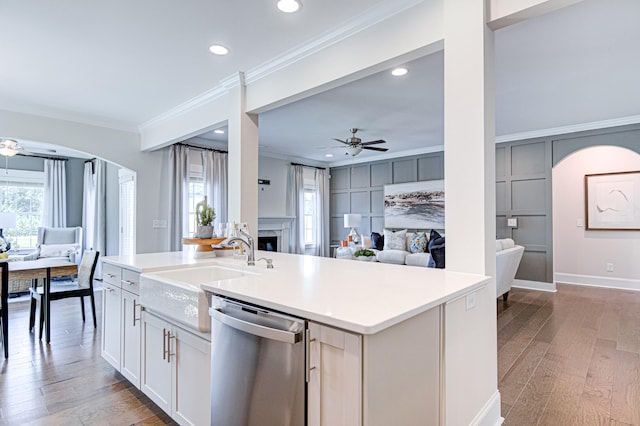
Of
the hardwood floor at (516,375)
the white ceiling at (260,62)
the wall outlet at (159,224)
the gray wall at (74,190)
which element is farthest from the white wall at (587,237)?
the gray wall at (74,190)

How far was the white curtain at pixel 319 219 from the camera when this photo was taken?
8258 mm

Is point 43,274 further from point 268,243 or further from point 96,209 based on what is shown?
point 268,243

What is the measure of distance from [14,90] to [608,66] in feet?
20.4

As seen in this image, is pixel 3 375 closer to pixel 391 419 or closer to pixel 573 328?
pixel 391 419

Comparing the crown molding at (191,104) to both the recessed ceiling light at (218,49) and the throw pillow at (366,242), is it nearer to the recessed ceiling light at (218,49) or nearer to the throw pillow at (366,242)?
the recessed ceiling light at (218,49)

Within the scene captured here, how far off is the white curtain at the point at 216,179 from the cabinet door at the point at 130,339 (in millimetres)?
3614

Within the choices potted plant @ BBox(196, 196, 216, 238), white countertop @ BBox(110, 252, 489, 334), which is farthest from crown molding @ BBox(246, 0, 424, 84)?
white countertop @ BBox(110, 252, 489, 334)

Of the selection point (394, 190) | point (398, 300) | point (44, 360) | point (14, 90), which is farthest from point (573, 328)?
point (14, 90)

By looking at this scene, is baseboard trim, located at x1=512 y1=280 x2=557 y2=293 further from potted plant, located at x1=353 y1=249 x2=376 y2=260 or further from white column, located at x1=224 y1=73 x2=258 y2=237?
white column, located at x1=224 y1=73 x2=258 y2=237

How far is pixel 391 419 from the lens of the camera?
1.17m

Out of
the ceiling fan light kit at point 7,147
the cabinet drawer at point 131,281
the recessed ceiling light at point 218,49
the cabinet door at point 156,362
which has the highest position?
the recessed ceiling light at point 218,49

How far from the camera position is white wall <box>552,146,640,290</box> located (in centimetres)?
573

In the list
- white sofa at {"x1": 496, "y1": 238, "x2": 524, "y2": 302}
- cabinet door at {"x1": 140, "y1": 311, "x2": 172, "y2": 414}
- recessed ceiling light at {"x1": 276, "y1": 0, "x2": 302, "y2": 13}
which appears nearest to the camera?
cabinet door at {"x1": 140, "y1": 311, "x2": 172, "y2": 414}

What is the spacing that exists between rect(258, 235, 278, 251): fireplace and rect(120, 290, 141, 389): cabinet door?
4.66 meters
